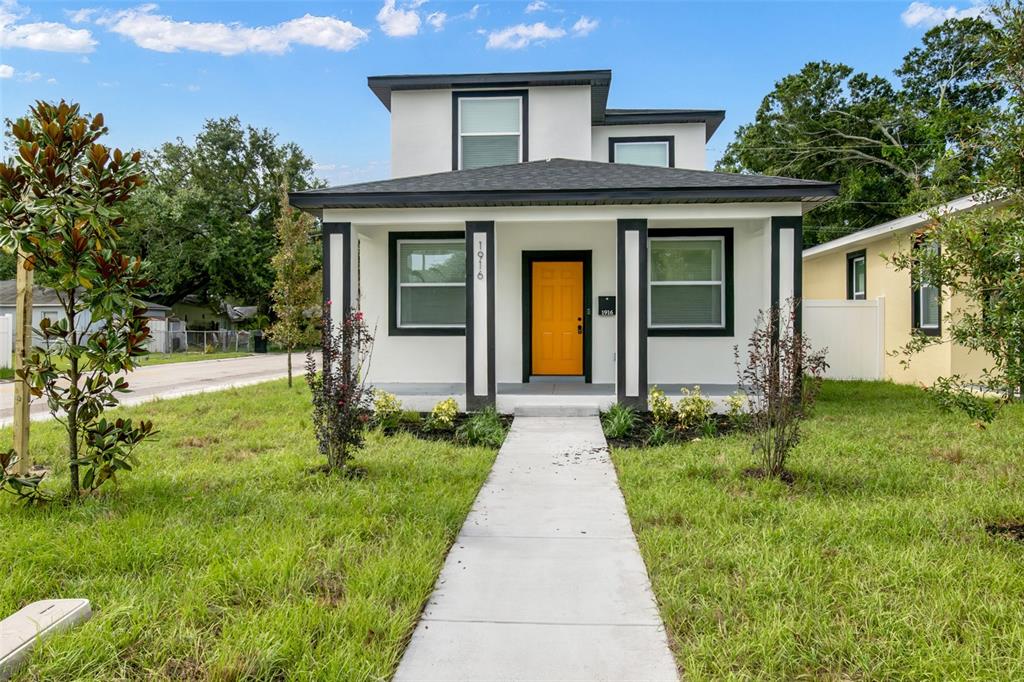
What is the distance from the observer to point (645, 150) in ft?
40.6

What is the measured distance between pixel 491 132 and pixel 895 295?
8.50 meters

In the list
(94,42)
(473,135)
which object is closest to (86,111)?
(473,135)

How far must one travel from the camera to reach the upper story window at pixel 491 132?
36.2ft

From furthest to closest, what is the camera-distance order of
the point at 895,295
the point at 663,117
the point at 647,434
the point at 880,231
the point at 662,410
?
1. the point at 663,117
2. the point at 895,295
3. the point at 880,231
4. the point at 662,410
5. the point at 647,434

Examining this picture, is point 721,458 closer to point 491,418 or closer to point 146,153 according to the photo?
point 491,418

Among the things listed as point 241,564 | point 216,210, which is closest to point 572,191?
point 241,564

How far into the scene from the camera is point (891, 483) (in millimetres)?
4746

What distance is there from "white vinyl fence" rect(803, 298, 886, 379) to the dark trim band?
15.9 feet

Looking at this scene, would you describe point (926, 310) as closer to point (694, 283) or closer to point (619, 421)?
point (694, 283)

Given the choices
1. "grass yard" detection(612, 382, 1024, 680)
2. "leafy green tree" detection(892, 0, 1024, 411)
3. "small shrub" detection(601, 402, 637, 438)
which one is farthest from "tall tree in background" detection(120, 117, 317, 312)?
"leafy green tree" detection(892, 0, 1024, 411)

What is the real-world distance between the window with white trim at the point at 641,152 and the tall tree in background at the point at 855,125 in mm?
13788

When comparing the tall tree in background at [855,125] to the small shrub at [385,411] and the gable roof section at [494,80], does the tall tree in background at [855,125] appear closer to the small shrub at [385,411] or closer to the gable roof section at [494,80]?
the gable roof section at [494,80]

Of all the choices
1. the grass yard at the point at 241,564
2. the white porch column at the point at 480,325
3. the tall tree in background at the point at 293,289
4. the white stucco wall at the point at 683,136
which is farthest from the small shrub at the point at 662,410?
the tall tree in background at the point at 293,289

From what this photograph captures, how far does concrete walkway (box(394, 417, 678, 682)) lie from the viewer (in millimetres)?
2445
